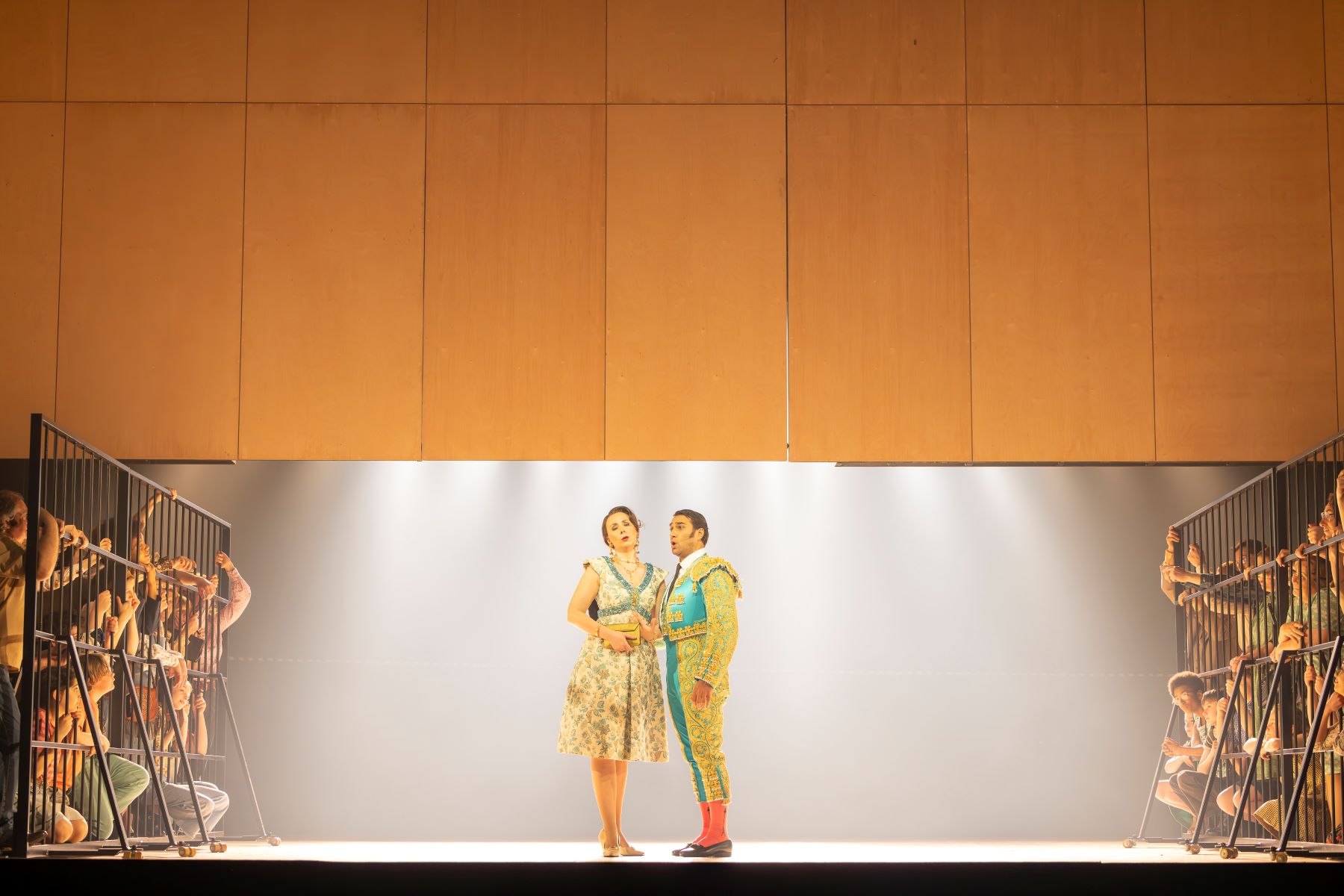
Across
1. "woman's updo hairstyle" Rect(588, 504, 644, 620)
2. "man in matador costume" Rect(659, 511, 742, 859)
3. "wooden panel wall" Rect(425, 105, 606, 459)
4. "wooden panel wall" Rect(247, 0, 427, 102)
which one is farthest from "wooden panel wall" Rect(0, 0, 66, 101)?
"man in matador costume" Rect(659, 511, 742, 859)

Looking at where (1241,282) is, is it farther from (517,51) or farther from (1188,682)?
(517,51)

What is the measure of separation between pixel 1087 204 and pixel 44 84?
495 centimetres

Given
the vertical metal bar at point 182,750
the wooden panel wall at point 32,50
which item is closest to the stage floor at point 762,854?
the vertical metal bar at point 182,750

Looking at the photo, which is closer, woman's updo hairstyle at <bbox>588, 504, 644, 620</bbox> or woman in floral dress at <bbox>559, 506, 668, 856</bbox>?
woman in floral dress at <bbox>559, 506, 668, 856</bbox>

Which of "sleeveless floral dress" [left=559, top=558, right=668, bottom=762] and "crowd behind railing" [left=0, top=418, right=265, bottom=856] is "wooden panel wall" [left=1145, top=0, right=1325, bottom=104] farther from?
"crowd behind railing" [left=0, top=418, right=265, bottom=856]

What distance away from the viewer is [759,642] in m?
8.19

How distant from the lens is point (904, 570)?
27.1ft

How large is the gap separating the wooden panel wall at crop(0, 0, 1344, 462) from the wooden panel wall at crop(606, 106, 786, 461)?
1cm

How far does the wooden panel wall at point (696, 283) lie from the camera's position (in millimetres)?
6746

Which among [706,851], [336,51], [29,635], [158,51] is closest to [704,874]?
[706,851]

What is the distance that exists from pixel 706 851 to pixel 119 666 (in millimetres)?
3013

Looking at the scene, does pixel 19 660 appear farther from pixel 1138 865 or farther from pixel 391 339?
pixel 1138 865

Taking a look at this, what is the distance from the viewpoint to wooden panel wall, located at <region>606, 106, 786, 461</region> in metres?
6.75

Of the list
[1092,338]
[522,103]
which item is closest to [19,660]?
[522,103]
